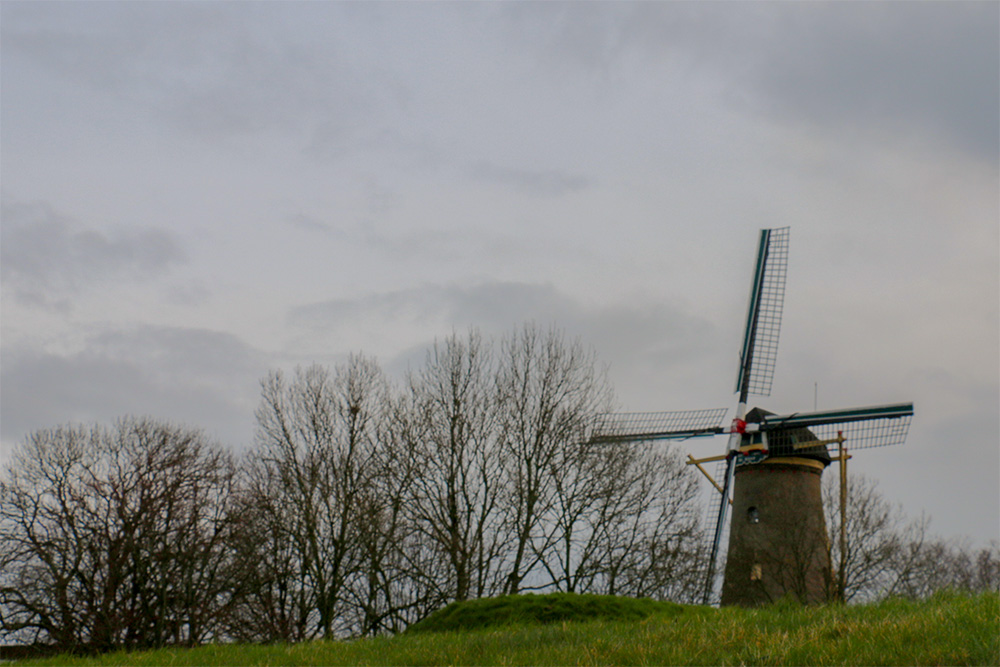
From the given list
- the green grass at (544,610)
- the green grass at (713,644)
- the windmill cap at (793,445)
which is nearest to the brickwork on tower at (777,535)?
the windmill cap at (793,445)

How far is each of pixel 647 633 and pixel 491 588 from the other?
2041 centimetres

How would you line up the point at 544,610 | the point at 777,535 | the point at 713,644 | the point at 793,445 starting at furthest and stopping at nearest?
the point at 793,445, the point at 777,535, the point at 544,610, the point at 713,644

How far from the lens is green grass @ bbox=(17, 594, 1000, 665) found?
886cm

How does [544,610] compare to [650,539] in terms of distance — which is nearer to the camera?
[544,610]

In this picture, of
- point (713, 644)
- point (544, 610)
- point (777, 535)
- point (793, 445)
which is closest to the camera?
point (713, 644)

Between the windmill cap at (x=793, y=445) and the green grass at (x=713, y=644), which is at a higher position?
the windmill cap at (x=793, y=445)

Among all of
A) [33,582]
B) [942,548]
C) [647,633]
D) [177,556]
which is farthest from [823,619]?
[942,548]

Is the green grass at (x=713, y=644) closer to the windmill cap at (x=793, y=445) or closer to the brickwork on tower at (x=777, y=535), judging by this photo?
the brickwork on tower at (x=777, y=535)

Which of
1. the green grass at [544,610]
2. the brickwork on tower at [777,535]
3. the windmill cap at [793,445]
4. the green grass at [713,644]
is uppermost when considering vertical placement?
the windmill cap at [793,445]

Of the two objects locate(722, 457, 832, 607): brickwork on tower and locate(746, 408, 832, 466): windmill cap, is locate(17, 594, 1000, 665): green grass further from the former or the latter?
locate(746, 408, 832, 466): windmill cap

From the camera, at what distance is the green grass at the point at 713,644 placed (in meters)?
8.86

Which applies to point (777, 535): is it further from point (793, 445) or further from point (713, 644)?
point (713, 644)

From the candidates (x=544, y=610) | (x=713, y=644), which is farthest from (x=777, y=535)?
(x=713, y=644)

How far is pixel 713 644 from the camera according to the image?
996 cm
